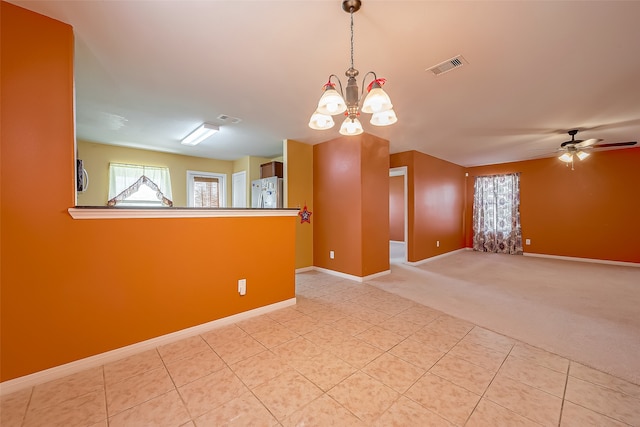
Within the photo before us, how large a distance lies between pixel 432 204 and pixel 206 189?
18.3 ft

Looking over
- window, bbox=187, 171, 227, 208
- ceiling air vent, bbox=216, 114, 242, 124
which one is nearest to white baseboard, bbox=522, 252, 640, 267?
ceiling air vent, bbox=216, 114, 242, 124

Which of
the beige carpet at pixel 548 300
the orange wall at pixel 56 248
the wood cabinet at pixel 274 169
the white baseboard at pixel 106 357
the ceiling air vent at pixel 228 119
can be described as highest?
the ceiling air vent at pixel 228 119

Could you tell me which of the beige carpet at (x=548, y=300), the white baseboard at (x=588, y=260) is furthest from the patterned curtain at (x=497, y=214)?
the beige carpet at (x=548, y=300)

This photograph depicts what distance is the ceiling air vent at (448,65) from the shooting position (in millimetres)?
2095

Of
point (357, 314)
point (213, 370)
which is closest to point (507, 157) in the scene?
point (357, 314)

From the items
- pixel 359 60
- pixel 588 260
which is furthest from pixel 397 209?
pixel 359 60

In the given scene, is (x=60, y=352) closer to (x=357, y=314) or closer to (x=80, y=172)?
(x=80, y=172)

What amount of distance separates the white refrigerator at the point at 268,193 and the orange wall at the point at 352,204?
71 cm

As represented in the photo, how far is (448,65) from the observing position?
2174 mm

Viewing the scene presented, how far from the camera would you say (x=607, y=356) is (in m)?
2.01

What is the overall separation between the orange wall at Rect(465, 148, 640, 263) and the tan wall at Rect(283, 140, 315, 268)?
217 inches

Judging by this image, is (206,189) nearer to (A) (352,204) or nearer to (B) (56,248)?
(A) (352,204)

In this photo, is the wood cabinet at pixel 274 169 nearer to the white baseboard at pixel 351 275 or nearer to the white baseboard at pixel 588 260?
the white baseboard at pixel 351 275

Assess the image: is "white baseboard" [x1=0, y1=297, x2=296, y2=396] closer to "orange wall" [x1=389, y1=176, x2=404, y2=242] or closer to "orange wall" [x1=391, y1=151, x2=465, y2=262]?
"orange wall" [x1=391, y1=151, x2=465, y2=262]
